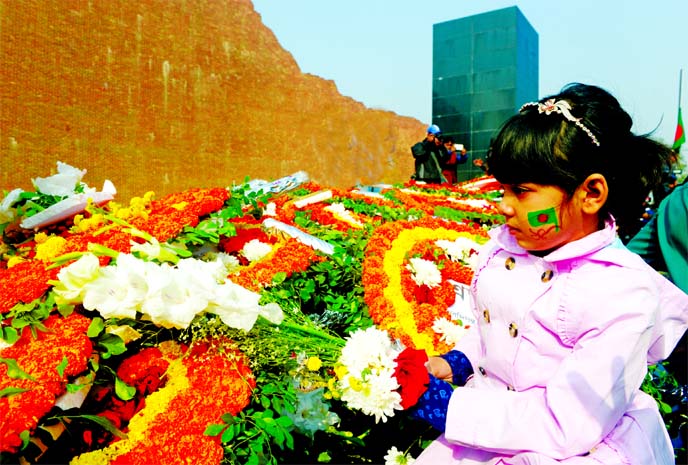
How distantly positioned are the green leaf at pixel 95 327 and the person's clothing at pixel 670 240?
222 cm

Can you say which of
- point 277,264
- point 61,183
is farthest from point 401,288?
point 61,183

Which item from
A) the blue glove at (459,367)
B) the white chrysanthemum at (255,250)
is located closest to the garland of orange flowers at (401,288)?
the white chrysanthemum at (255,250)

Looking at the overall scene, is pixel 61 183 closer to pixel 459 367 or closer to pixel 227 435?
pixel 227 435

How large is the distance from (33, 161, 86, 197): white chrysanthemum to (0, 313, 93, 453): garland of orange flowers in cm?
141

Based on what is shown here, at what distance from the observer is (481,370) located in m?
1.54

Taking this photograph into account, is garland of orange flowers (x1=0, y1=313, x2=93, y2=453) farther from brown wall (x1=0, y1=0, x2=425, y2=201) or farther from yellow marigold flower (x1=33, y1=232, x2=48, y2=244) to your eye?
brown wall (x1=0, y1=0, x2=425, y2=201)

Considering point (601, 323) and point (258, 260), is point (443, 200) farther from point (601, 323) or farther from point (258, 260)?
point (601, 323)

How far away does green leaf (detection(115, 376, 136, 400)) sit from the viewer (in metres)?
1.68

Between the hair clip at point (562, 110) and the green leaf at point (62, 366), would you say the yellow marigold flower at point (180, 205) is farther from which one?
the hair clip at point (562, 110)

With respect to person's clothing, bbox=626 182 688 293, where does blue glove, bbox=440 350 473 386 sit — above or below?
below

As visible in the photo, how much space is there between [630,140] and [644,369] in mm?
548

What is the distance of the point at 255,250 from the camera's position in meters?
2.89

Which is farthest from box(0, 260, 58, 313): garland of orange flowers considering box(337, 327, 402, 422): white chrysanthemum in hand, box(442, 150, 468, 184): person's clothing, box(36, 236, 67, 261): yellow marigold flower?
box(442, 150, 468, 184): person's clothing

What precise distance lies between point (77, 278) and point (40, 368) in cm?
28
